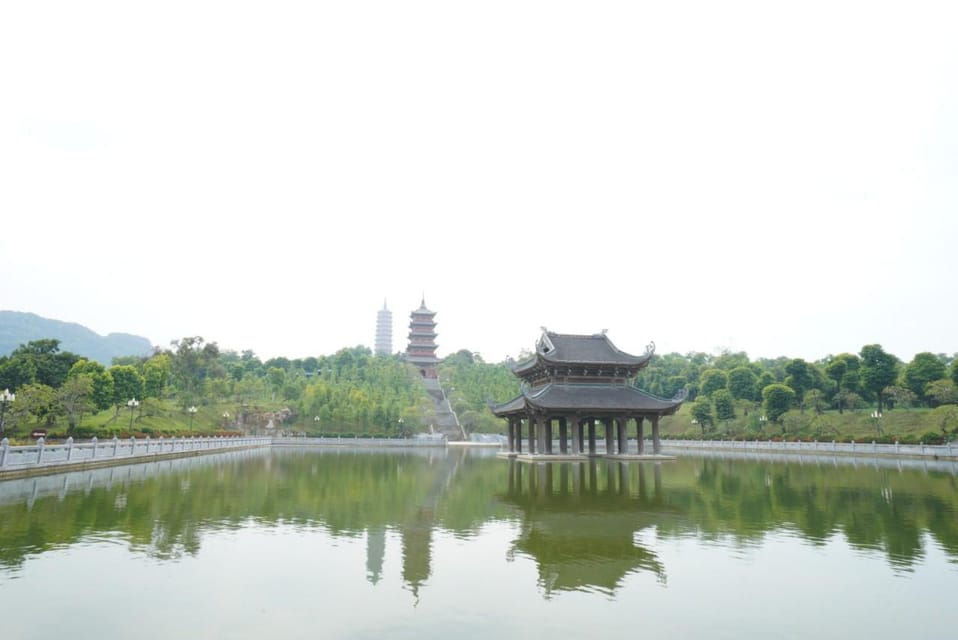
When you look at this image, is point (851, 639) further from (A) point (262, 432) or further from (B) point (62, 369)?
(A) point (262, 432)

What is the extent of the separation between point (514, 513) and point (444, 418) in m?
80.1

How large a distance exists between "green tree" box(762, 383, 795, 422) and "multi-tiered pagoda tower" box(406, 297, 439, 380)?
72.3 meters

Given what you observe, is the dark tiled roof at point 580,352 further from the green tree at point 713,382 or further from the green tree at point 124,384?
the green tree at point 713,382

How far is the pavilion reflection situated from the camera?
32.6 feet

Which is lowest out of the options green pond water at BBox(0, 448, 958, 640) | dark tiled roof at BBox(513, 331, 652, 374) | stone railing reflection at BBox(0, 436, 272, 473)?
green pond water at BBox(0, 448, 958, 640)

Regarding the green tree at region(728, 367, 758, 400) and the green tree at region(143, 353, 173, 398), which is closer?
the green tree at region(143, 353, 173, 398)

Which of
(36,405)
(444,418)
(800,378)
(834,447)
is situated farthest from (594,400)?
(444,418)

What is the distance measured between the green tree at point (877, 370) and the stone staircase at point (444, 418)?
49054 millimetres

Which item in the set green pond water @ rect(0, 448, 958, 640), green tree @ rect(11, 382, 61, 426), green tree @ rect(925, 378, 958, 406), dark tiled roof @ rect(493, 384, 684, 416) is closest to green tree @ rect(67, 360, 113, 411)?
green tree @ rect(11, 382, 61, 426)

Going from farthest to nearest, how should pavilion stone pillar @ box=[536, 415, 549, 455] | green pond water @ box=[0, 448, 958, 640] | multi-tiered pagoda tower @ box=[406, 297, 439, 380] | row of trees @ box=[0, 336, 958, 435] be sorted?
multi-tiered pagoda tower @ box=[406, 297, 439, 380], row of trees @ box=[0, 336, 958, 435], pavilion stone pillar @ box=[536, 415, 549, 455], green pond water @ box=[0, 448, 958, 640]

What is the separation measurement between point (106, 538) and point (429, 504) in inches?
339

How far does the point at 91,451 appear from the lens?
29.4 m

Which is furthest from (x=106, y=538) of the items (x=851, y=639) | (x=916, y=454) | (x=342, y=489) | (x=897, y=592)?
(x=916, y=454)

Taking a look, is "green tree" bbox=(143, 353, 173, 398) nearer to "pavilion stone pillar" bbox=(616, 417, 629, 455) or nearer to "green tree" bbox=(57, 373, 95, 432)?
"green tree" bbox=(57, 373, 95, 432)
